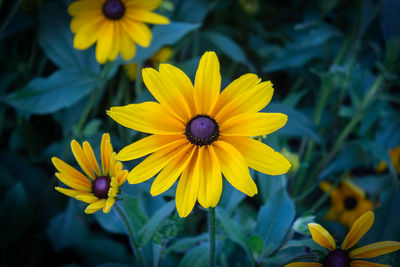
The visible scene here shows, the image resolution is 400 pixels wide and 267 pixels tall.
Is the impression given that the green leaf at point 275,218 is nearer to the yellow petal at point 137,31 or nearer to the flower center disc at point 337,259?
the flower center disc at point 337,259

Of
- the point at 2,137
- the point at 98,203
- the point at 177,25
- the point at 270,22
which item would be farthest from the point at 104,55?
the point at 270,22

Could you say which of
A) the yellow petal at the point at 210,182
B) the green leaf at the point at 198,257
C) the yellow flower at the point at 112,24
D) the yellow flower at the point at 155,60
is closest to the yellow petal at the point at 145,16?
the yellow flower at the point at 112,24

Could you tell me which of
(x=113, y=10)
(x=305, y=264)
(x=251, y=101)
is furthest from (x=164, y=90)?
(x=113, y=10)

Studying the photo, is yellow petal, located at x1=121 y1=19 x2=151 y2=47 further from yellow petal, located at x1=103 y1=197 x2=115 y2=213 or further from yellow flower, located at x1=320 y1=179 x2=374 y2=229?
yellow flower, located at x1=320 y1=179 x2=374 y2=229

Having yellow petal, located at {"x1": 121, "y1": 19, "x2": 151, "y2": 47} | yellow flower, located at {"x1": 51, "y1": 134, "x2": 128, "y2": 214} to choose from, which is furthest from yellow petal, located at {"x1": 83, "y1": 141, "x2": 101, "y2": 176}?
yellow petal, located at {"x1": 121, "y1": 19, "x2": 151, "y2": 47}

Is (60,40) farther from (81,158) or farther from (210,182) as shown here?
(210,182)
